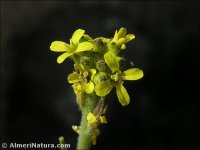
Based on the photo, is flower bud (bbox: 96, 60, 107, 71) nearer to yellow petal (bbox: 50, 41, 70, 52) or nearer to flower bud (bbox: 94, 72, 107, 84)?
flower bud (bbox: 94, 72, 107, 84)

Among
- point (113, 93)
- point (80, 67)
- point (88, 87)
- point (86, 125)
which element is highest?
point (113, 93)

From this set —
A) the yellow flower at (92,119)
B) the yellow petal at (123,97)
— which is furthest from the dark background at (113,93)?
the yellow petal at (123,97)

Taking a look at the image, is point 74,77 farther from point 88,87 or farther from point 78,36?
point 78,36

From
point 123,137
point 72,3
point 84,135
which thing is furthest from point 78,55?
point 72,3

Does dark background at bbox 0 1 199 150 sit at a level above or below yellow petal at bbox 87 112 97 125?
above

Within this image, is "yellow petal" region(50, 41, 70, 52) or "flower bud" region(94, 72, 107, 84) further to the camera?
"yellow petal" region(50, 41, 70, 52)

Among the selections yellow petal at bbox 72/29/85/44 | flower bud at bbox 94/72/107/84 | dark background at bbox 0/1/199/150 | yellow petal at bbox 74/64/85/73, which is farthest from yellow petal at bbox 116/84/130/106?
dark background at bbox 0/1/199/150

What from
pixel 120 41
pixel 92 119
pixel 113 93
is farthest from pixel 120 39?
pixel 113 93
